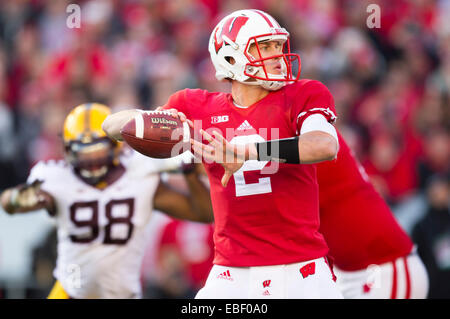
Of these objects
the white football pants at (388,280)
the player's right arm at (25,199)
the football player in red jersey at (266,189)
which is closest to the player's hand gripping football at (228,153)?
the football player in red jersey at (266,189)

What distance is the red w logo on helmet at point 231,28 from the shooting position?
3229 millimetres

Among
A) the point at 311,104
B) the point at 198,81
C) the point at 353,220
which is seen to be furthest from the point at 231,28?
the point at 198,81

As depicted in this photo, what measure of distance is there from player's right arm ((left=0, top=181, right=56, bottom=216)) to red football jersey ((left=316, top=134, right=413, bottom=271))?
1.77m

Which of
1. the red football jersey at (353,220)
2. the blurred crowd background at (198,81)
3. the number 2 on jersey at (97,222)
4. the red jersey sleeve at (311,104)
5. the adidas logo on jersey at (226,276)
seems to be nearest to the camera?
the red jersey sleeve at (311,104)

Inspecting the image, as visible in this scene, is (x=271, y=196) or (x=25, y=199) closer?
(x=271, y=196)

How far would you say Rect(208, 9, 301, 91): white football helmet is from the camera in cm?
314

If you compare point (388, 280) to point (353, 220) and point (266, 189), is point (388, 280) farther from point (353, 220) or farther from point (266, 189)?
point (266, 189)

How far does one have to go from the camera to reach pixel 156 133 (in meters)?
3.03

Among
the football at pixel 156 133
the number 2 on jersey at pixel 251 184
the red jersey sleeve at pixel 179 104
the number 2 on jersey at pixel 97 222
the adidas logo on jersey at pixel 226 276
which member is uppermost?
the red jersey sleeve at pixel 179 104

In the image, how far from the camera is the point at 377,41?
740 cm

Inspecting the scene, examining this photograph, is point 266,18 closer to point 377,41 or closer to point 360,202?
point 360,202

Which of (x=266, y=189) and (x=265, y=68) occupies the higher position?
(x=265, y=68)

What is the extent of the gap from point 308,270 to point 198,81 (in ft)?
15.0

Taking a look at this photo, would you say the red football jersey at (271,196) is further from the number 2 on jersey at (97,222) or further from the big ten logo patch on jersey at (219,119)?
the number 2 on jersey at (97,222)
